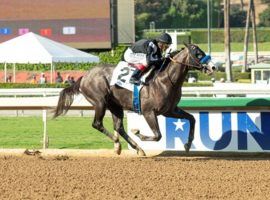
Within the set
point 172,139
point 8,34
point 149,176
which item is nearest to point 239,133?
point 172,139

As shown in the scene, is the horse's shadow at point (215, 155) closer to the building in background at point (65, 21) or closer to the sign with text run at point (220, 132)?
the sign with text run at point (220, 132)

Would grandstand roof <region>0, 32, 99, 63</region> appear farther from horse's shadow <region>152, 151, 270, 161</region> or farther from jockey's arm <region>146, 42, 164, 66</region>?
jockey's arm <region>146, 42, 164, 66</region>

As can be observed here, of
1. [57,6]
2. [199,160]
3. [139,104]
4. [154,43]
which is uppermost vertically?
[57,6]

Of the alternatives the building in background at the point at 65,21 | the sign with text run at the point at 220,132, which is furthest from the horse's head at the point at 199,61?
the building in background at the point at 65,21

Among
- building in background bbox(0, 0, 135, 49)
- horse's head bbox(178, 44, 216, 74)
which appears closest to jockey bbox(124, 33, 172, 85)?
horse's head bbox(178, 44, 216, 74)

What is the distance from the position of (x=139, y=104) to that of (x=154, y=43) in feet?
2.68

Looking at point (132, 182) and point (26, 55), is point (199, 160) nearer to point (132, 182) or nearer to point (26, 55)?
point (132, 182)

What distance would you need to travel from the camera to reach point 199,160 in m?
10.4

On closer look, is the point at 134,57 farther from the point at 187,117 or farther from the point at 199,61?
the point at 187,117

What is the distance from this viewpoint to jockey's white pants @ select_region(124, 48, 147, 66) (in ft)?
34.3

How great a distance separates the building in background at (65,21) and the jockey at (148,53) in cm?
3890

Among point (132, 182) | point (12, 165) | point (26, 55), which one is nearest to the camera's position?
point (132, 182)

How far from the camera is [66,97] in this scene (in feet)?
37.9

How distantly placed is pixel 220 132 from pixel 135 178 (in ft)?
9.62
